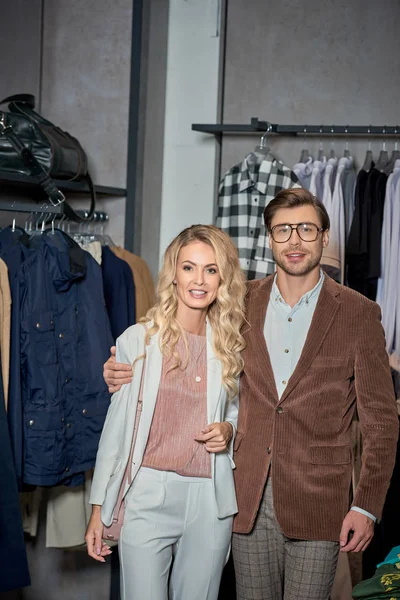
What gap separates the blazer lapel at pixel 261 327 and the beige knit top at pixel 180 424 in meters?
0.19

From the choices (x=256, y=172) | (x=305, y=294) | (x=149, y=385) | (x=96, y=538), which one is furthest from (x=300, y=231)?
(x=256, y=172)

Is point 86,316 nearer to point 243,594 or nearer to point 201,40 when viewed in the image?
point 243,594

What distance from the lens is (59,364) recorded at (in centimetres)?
333

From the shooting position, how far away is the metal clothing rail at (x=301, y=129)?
3.88 meters

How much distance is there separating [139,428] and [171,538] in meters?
0.34

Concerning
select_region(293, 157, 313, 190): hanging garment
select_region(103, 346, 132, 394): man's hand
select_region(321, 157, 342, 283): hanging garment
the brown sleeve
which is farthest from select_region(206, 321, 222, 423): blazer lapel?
select_region(293, 157, 313, 190): hanging garment

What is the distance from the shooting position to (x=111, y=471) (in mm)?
2543

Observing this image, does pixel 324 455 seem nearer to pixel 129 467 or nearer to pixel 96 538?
pixel 129 467

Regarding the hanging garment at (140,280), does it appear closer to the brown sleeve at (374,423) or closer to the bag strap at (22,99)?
the bag strap at (22,99)

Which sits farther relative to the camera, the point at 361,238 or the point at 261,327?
the point at 361,238

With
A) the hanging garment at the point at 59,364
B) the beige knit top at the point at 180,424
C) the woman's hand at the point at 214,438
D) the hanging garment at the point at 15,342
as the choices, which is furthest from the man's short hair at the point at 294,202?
the hanging garment at the point at 15,342

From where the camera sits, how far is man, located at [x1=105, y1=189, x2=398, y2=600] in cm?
255

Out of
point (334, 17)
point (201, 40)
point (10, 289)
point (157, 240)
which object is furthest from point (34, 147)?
point (334, 17)

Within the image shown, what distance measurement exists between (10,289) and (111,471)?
0.99 meters
